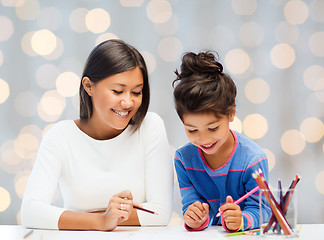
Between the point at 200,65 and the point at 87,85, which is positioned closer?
the point at 200,65

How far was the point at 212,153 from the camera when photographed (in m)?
1.27

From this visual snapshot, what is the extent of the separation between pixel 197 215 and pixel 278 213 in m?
0.25

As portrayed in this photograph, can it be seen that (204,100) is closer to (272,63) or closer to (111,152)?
(111,152)

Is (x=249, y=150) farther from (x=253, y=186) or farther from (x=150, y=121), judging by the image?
(x=150, y=121)

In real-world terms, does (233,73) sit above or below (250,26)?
below

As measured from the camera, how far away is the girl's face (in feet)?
3.82

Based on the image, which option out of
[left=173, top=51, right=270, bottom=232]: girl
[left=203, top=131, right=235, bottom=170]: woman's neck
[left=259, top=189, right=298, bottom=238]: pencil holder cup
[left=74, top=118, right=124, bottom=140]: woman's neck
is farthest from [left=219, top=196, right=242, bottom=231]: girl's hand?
[left=74, top=118, right=124, bottom=140]: woman's neck

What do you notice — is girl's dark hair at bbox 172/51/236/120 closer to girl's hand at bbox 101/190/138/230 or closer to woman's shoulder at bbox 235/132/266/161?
woman's shoulder at bbox 235/132/266/161

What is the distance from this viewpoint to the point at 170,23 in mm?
2053

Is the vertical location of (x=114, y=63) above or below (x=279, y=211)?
above

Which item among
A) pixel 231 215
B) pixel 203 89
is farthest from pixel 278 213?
pixel 203 89

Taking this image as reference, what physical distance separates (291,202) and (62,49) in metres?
1.42

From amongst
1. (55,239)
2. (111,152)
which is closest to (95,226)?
(55,239)

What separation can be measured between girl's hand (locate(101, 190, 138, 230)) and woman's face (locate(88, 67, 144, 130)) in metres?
0.25
